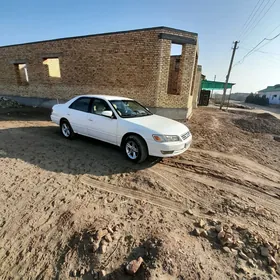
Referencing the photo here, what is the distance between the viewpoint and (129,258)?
6.37 feet

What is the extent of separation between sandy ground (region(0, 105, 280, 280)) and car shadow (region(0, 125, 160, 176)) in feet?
0.14

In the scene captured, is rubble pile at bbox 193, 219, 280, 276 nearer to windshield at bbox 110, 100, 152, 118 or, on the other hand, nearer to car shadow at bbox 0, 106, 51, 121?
windshield at bbox 110, 100, 152, 118

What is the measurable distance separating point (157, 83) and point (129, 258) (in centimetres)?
807

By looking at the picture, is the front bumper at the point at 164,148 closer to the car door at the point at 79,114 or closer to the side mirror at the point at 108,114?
the side mirror at the point at 108,114

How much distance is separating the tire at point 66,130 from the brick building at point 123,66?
464 centimetres

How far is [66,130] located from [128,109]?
242 cm

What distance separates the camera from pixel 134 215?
2609 mm

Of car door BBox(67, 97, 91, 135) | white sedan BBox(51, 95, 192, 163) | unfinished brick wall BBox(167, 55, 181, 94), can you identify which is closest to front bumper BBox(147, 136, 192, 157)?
white sedan BBox(51, 95, 192, 163)

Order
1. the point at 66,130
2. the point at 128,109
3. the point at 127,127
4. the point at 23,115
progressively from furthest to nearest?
the point at 23,115 → the point at 66,130 → the point at 128,109 → the point at 127,127

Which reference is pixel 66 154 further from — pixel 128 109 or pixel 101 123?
pixel 128 109

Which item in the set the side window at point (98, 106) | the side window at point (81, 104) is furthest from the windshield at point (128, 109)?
the side window at point (81, 104)

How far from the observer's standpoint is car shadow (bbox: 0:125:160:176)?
3.96 meters

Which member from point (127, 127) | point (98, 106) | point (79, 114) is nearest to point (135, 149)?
point (127, 127)

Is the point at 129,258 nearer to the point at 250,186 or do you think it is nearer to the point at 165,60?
the point at 250,186
